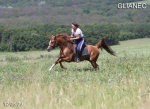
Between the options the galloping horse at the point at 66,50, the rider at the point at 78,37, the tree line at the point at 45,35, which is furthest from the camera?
the tree line at the point at 45,35

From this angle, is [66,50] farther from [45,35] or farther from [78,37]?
[45,35]

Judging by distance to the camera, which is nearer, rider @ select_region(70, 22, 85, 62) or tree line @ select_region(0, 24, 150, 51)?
rider @ select_region(70, 22, 85, 62)

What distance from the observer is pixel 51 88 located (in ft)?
22.6

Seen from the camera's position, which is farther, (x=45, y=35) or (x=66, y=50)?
(x=45, y=35)

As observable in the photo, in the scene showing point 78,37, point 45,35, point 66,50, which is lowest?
point 45,35

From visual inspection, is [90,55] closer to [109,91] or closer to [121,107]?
[109,91]

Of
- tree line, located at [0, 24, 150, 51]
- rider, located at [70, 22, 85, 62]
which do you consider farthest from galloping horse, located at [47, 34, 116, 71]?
tree line, located at [0, 24, 150, 51]

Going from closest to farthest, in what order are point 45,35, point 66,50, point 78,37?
point 78,37
point 66,50
point 45,35

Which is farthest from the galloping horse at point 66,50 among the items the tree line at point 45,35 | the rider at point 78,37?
the tree line at point 45,35

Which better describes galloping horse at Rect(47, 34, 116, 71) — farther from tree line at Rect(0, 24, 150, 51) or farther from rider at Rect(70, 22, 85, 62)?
tree line at Rect(0, 24, 150, 51)

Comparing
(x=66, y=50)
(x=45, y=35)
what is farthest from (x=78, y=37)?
(x=45, y=35)

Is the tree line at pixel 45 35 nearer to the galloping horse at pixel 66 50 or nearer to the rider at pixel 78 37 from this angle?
the galloping horse at pixel 66 50

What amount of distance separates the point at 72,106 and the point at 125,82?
6.68 feet

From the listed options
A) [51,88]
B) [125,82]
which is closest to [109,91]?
[125,82]
